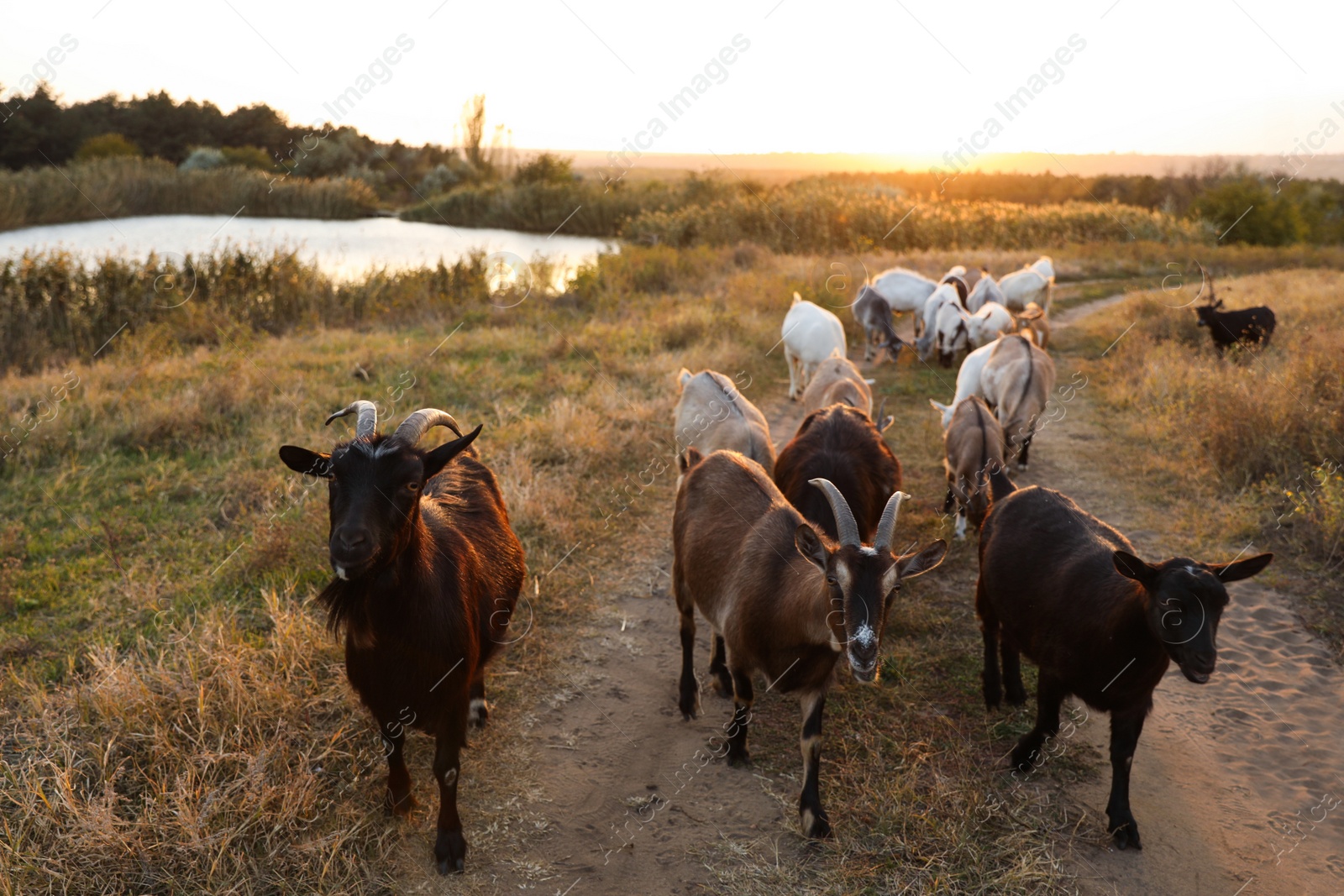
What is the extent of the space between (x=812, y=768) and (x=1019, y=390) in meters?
5.46

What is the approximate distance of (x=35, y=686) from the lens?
4062mm

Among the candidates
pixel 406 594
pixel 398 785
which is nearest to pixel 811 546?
pixel 406 594

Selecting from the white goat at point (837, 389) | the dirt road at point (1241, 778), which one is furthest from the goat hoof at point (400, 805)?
the white goat at point (837, 389)

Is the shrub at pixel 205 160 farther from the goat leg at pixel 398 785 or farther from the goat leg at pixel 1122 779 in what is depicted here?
the goat leg at pixel 1122 779

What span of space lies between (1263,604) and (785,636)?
4.38 m

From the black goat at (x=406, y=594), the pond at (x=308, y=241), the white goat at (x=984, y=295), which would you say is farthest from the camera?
the pond at (x=308, y=241)

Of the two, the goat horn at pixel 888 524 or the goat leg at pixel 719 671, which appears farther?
the goat leg at pixel 719 671

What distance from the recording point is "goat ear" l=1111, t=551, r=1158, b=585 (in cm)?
336

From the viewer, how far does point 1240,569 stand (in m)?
3.27

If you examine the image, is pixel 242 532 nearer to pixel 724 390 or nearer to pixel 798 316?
pixel 724 390

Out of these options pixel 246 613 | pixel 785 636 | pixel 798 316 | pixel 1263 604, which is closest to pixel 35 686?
pixel 246 613

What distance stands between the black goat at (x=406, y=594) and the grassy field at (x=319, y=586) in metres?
0.52

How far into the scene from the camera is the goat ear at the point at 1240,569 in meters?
3.18

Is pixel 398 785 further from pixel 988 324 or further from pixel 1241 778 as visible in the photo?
pixel 988 324
